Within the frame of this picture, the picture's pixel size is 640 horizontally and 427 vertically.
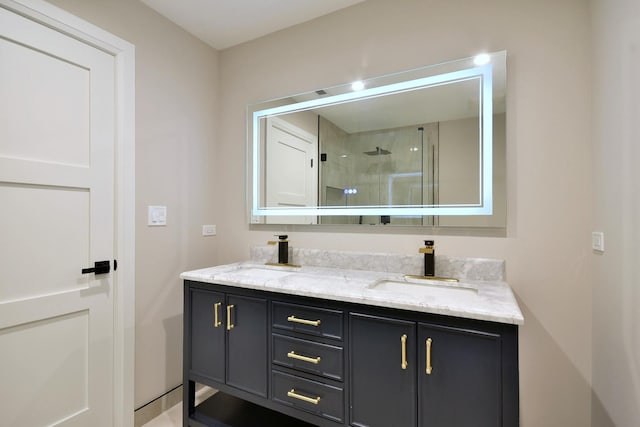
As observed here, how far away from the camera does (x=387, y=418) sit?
49.5 inches

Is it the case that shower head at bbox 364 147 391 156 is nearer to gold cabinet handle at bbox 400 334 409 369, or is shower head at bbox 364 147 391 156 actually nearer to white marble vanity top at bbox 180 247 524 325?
white marble vanity top at bbox 180 247 524 325

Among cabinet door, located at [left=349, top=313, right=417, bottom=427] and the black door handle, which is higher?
the black door handle

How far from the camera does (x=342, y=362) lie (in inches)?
53.6

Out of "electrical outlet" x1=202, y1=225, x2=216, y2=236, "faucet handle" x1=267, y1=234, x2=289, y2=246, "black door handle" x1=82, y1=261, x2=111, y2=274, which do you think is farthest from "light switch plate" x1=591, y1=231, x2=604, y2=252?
"black door handle" x1=82, y1=261, x2=111, y2=274

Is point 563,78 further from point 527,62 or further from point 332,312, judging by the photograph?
point 332,312

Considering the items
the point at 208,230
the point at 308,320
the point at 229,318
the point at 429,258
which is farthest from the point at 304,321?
the point at 208,230

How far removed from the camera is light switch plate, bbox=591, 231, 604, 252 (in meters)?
1.35

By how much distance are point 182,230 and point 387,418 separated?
177 cm

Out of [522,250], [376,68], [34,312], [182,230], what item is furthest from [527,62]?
[34,312]

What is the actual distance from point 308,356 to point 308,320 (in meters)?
0.17

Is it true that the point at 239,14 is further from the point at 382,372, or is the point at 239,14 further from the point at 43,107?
the point at 382,372

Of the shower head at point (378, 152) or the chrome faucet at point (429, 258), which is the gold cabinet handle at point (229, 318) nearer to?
the chrome faucet at point (429, 258)

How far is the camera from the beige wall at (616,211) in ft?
3.60

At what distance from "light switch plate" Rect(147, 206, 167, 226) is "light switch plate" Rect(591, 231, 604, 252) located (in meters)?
2.45
